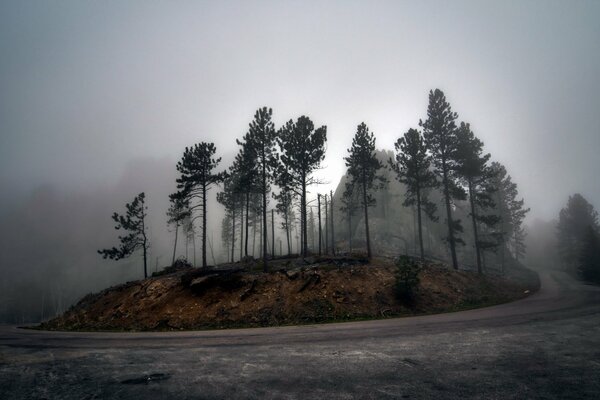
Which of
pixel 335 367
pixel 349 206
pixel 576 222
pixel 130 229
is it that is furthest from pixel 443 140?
pixel 576 222

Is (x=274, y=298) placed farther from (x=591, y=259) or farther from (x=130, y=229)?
(x=591, y=259)

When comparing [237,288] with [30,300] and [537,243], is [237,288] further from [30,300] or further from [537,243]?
[537,243]

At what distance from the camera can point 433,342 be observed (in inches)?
360

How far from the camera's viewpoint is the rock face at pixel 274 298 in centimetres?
1831

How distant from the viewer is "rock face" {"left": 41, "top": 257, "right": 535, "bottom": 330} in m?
18.3

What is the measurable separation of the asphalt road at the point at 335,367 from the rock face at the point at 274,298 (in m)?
7.17

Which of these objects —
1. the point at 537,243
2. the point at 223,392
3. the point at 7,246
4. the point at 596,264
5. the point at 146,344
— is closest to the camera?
the point at 223,392

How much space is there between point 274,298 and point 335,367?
13.7 metres

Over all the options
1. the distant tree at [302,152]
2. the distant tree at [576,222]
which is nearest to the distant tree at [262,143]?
the distant tree at [302,152]

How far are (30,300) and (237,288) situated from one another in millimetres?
117972

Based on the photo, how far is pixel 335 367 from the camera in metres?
6.93

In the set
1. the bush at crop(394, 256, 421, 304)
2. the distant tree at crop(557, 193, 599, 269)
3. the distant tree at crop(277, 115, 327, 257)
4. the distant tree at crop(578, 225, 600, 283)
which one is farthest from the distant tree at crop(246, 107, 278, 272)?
the distant tree at crop(557, 193, 599, 269)

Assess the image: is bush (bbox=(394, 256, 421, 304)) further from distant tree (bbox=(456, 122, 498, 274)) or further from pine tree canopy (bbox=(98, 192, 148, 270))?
pine tree canopy (bbox=(98, 192, 148, 270))

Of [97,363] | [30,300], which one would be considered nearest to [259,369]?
[97,363]
